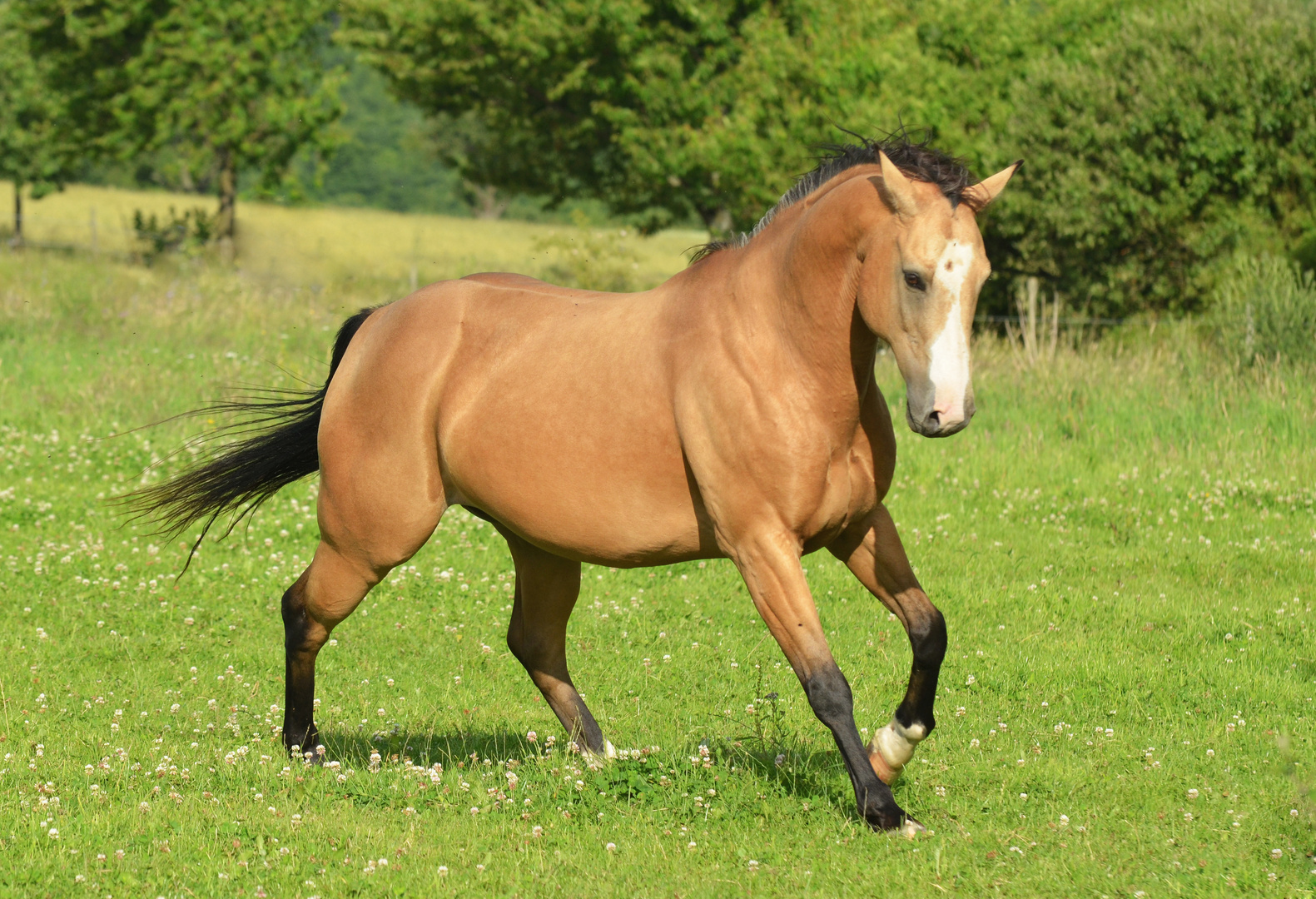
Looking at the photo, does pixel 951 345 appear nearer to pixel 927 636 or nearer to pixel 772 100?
pixel 927 636

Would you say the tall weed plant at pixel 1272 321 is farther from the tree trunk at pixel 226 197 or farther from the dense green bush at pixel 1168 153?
the tree trunk at pixel 226 197

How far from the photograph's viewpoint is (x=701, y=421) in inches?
198

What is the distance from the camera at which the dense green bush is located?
1994 cm

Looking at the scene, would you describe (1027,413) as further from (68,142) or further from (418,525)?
(68,142)

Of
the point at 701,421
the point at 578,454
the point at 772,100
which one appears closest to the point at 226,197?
the point at 772,100

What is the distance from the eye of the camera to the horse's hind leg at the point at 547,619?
6324 millimetres

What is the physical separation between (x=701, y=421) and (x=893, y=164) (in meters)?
1.23

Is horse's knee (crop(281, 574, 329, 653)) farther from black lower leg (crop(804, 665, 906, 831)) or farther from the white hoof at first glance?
the white hoof

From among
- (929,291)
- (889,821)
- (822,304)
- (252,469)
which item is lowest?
(889,821)

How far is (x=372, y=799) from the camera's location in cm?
539

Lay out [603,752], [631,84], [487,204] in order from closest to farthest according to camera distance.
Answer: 1. [603,752]
2. [631,84]
3. [487,204]

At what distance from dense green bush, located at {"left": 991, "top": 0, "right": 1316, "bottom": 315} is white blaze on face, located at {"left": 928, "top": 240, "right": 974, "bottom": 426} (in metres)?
17.9

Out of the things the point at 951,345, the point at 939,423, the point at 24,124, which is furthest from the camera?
the point at 24,124

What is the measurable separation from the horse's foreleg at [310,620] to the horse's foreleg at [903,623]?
8.00ft
